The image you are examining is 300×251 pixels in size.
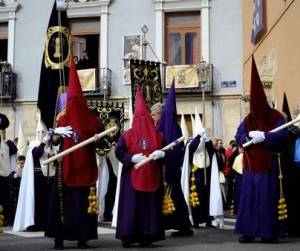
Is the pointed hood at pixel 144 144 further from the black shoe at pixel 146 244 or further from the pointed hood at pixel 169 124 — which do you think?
the pointed hood at pixel 169 124

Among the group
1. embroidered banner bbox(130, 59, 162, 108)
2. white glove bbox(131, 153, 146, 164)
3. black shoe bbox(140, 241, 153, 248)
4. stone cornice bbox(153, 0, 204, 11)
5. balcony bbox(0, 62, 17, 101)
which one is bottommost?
black shoe bbox(140, 241, 153, 248)

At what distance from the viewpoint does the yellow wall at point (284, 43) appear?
14.0 m

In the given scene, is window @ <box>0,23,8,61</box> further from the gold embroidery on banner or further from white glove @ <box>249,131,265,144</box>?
white glove @ <box>249,131,265,144</box>

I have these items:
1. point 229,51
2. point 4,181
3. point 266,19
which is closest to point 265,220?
point 4,181

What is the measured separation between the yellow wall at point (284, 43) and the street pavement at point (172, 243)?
17.6ft

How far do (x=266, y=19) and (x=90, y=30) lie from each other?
8.32m

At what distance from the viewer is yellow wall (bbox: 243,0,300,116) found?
45.8 ft

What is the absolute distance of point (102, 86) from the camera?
22.6 m

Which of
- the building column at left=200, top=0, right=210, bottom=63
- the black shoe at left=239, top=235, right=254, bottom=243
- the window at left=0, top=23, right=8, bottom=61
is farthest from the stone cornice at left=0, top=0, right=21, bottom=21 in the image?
the black shoe at left=239, top=235, right=254, bottom=243

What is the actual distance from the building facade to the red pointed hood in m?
13.3

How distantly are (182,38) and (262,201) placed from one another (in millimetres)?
15276

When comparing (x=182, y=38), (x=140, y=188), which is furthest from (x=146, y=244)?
(x=182, y=38)

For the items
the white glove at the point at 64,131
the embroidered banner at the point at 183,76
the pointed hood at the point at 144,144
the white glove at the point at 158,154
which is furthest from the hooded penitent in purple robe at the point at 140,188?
the embroidered banner at the point at 183,76

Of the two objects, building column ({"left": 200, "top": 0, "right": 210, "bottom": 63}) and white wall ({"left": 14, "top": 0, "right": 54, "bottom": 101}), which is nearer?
building column ({"left": 200, "top": 0, "right": 210, "bottom": 63})
